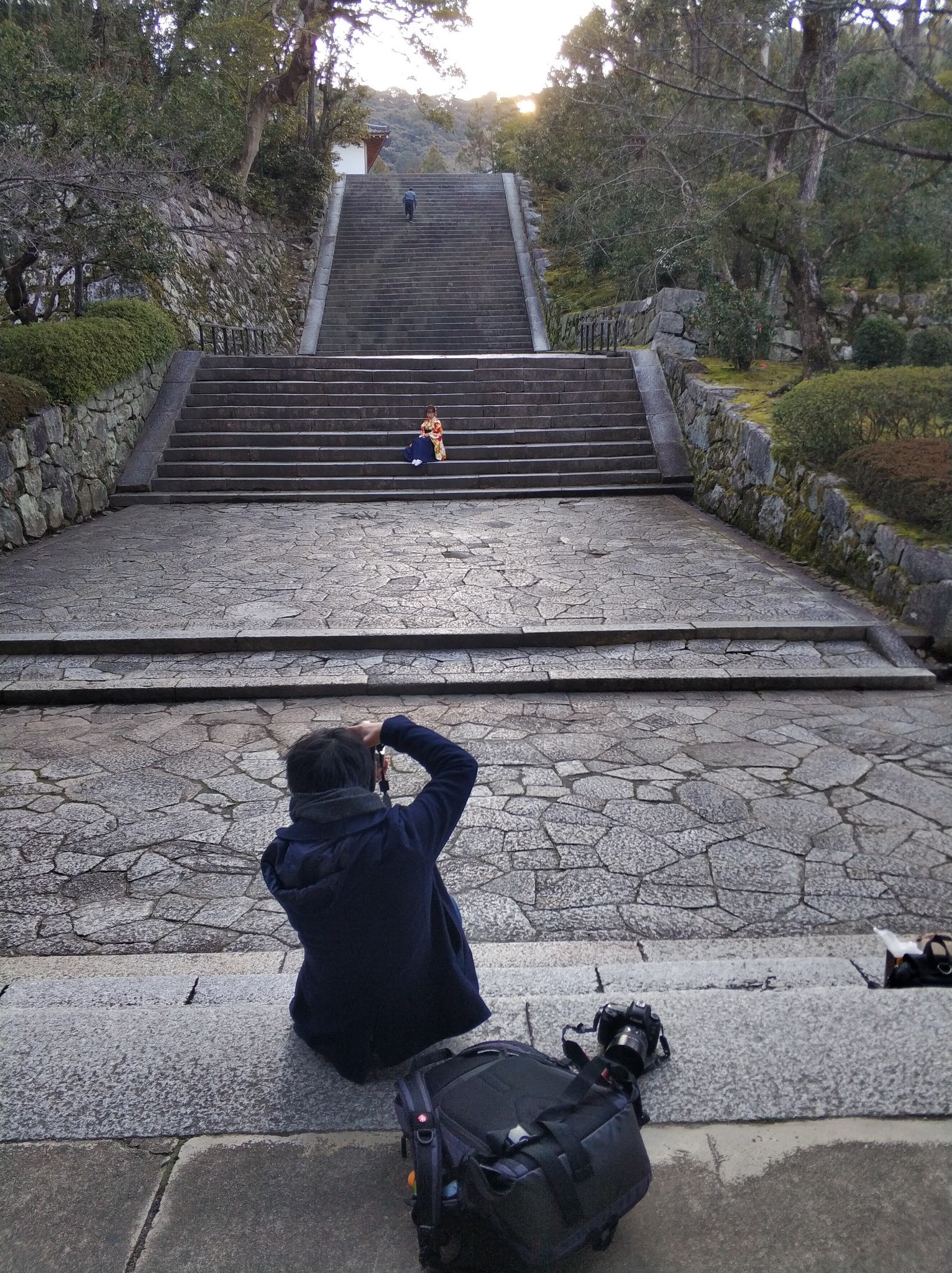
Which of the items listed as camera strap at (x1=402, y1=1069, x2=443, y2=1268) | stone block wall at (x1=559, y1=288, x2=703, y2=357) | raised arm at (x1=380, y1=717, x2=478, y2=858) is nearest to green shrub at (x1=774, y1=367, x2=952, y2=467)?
stone block wall at (x1=559, y1=288, x2=703, y2=357)

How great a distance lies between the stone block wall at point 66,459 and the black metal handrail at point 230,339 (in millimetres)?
3767

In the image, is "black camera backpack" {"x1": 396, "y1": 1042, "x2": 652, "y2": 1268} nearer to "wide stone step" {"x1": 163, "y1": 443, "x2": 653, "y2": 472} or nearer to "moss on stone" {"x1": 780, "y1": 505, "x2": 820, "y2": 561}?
"moss on stone" {"x1": 780, "y1": 505, "x2": 820, "y2": 561}

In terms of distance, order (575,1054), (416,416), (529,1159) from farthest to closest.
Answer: (416,416)
(575,1054)
(529,1159)

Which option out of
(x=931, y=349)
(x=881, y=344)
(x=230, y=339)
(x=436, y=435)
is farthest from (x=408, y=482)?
(x=230, y=339)

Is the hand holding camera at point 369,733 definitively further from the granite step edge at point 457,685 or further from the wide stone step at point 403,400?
the wide stone step at point 403,400

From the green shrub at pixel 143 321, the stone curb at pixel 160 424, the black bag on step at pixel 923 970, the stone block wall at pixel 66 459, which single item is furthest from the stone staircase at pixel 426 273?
the black bag on step at pixel 923 970

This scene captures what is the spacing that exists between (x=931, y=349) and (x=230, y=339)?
12881 mm

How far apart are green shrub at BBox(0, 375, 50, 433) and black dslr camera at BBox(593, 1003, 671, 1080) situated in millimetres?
9349

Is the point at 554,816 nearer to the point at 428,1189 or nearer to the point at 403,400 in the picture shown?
the point at 428,1189

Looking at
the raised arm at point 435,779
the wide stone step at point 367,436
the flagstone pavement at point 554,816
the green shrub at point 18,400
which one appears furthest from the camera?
the wide stone step at point 367,436

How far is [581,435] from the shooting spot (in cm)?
1301

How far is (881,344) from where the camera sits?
1258 cm

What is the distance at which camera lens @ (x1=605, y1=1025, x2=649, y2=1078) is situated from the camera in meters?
2.23

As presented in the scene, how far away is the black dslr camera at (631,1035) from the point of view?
224 centimetres
